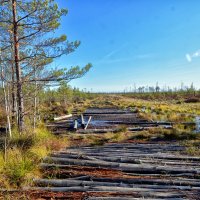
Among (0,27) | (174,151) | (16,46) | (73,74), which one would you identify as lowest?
(174,151)

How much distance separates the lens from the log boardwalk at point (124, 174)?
571 cm

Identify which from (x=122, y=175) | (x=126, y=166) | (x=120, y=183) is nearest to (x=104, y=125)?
(x=126, y=166)

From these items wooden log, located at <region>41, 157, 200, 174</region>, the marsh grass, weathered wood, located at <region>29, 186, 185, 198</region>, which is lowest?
weathered wood, located at <region>29, 186, 185, 198</region>

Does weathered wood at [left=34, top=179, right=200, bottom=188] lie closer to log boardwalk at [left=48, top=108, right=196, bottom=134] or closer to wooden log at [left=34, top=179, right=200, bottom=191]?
wooden log at [left=34, top=179, right=200, bottom=191]

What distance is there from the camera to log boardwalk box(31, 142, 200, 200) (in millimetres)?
5715

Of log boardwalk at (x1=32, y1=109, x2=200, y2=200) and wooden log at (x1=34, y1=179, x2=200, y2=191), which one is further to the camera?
wooden log at (x1=34, y1=179, x2=200, y2=191)

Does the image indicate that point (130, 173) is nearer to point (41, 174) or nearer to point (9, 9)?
point (41, 174)

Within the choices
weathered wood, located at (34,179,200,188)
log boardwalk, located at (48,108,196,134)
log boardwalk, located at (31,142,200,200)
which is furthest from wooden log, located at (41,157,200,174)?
log boardwalk, located at (48,108,196,134)

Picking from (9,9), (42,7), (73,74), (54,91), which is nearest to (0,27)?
(9,9)

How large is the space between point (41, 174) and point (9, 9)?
26.1ft

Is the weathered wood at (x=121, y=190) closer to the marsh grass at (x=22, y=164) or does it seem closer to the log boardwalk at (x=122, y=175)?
the log boardwalk at (x=122, y=175)

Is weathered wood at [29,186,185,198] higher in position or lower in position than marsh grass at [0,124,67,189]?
lower

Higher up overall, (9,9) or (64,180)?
(9,9)

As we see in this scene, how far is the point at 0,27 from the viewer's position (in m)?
12.7
